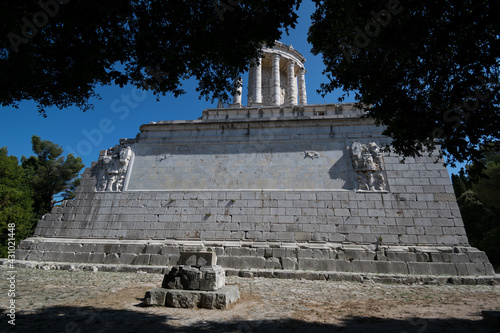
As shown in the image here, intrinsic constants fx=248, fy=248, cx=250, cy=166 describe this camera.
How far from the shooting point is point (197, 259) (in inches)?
247

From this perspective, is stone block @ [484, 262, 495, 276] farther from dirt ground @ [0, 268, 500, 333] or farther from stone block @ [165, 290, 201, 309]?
stone block @ [165, 290, 201, 309]

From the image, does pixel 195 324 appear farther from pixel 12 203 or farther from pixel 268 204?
pixel 12 203

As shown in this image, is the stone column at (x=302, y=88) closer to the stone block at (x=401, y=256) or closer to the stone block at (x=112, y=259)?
the stone block at (x=401, y=256)

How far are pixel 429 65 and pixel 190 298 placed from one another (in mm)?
7021

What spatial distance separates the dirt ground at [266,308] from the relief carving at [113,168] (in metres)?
4.87

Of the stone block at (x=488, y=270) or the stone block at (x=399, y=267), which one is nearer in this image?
the stone block at (x=488, y=270)

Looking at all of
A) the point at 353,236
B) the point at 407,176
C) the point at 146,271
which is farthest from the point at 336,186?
the point at 146,271

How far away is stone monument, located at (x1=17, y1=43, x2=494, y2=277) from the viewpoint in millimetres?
9547

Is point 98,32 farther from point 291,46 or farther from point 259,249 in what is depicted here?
point 291,46

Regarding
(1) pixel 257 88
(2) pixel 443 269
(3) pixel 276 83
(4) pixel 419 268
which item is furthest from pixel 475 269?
(3) pixel 276 83

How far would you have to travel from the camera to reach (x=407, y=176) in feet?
35.4

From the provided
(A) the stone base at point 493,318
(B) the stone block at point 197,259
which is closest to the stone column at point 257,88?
(B) the stone block at point 197,259

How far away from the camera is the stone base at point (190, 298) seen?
17.0 feet

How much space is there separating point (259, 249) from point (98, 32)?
836cm
